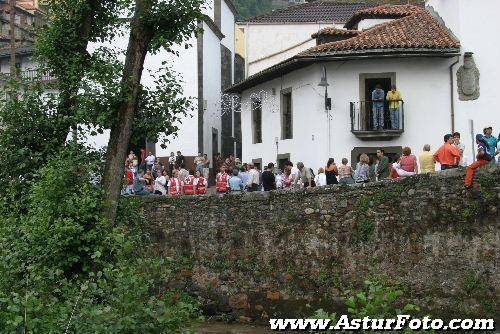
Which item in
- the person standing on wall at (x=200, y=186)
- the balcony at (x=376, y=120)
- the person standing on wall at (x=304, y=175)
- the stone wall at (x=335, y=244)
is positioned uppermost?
the balcony at (x=376, y=120)

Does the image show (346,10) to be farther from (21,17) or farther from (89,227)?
(89,227)

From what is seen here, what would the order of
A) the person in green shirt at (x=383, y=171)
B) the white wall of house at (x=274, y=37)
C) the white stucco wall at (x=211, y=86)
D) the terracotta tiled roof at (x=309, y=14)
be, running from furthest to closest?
1. the terracotta tiled roof at (x=309, y=14)
2. the white wall of house at (x=274, y=37)
3. the white stucco wall at (x=211, y=86)
4. the person in green shirt at (x=383, y=171)

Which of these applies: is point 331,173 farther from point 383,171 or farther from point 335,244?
point 335,244

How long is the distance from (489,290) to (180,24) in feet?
26.6

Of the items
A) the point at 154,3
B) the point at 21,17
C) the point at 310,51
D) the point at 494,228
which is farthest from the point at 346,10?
the point at 154,3

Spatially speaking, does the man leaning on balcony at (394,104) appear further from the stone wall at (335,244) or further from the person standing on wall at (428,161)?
the stone wall at (335,244)

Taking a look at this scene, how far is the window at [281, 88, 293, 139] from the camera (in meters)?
31.0

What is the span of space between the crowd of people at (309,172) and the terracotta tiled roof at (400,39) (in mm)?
3206

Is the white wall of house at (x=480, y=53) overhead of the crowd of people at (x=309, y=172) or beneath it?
overhead

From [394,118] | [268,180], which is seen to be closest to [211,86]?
[394,118]

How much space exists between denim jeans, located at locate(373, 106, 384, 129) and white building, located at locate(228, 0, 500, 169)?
203 mm

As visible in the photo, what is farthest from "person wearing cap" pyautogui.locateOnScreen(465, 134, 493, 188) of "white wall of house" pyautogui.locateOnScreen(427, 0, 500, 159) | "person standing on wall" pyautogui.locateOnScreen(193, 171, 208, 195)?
"person standing on wall" pyautogui.locateOnScreen(193, 171, 208, 195)

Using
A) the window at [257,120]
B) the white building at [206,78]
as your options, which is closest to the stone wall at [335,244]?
the white building at [206,78]

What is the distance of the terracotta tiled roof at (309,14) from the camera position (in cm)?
4297
